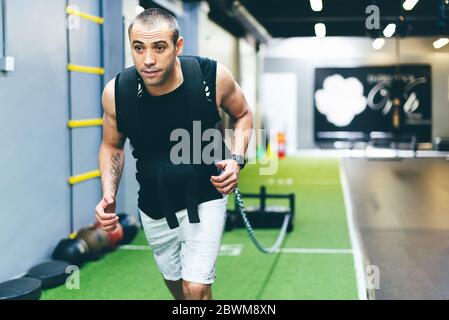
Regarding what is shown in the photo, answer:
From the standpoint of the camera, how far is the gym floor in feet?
12.4

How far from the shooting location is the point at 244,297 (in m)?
3.69

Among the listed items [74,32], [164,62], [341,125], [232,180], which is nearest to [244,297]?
[232,180]

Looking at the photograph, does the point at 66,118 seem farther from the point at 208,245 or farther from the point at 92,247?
the point at 208,245

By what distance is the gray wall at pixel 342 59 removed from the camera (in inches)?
628

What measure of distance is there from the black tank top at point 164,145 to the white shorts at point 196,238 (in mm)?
36

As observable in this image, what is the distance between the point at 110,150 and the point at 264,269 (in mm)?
2228

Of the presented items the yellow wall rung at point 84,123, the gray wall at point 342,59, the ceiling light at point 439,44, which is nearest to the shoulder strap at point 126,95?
the yellow wall rung at point 84,123

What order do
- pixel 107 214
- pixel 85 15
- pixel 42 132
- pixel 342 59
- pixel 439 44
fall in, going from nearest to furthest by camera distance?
pixel 107 214 < pixel 42 132 < pixel 85 15 < pixel 439 44 < pixel 342 59

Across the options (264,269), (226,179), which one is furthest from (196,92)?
(264,269)

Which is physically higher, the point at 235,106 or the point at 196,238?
the point at 235,106

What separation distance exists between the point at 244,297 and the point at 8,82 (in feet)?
6.16

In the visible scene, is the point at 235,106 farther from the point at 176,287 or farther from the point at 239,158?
the point at 176,287

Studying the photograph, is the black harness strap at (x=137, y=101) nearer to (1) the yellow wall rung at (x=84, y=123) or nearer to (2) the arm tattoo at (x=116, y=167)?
(2) the arm tattoo at (x=116, y=167)

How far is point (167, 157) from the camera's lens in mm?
2260
